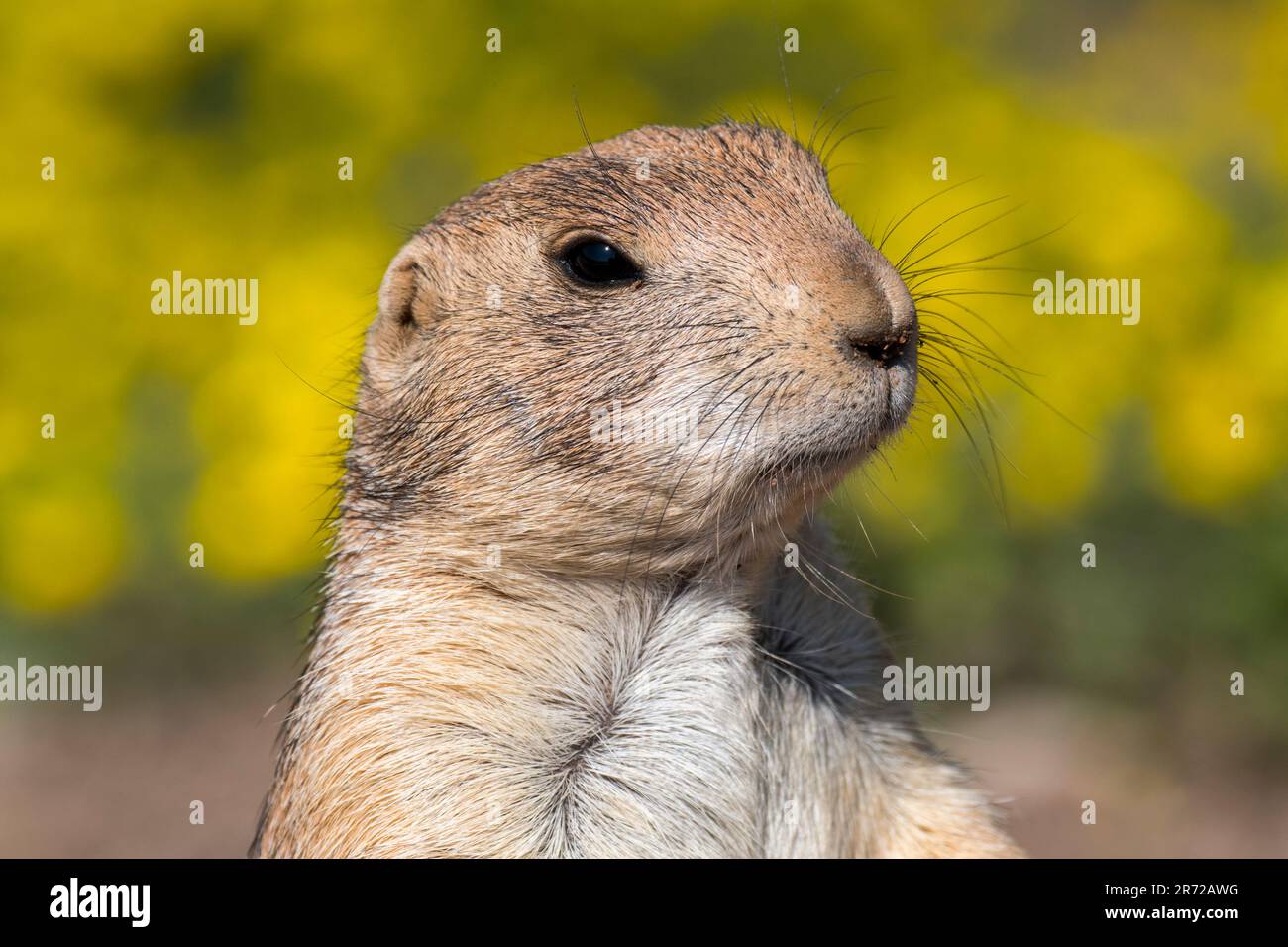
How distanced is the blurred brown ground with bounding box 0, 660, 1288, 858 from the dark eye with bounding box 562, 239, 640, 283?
3.91 meters

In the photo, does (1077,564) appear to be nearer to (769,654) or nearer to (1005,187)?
(1005,187)

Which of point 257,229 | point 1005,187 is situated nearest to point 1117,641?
point 1005,187

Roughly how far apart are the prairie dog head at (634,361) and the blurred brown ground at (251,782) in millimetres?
3782

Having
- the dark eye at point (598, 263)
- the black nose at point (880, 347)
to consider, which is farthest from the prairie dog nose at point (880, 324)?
the dark eye at point (598, 263)

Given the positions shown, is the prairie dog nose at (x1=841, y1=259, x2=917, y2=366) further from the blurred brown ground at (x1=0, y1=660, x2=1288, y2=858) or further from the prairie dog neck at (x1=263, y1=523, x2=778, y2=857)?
the blurred brown ground at (x1=0, y1=660, x2=1288, y2=858)

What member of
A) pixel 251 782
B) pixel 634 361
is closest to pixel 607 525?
pixel 634 361

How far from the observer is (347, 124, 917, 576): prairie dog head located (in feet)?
12.5

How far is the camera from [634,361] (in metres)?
4.05

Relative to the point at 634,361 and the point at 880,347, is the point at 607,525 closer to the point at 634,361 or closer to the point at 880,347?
Answer: the point at 634,361

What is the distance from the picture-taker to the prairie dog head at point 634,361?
12.5 ft

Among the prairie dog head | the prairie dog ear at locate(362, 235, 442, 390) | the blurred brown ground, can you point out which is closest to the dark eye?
the prairie dog head

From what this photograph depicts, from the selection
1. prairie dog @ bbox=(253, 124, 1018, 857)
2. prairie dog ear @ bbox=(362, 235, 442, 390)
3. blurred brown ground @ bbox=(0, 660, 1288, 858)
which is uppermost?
prairie dog ear @ bbox=(362, 235, 442, 390)

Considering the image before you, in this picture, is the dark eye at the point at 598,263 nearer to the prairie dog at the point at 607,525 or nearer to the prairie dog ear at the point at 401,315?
the prairie dog at the point at 607,525

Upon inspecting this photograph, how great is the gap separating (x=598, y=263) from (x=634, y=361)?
403 mm
